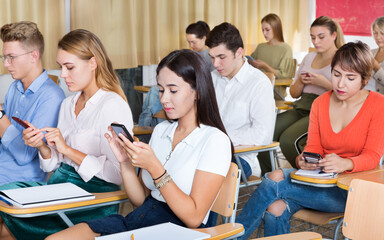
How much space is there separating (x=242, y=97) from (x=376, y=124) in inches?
36.3

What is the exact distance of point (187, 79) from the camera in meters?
1.95

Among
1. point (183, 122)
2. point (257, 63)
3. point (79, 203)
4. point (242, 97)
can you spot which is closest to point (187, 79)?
point (183, 122)

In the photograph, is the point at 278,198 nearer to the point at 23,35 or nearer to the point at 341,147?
the point at 341,147

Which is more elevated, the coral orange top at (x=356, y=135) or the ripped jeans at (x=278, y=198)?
the coral orange top at (x=356, y=135)

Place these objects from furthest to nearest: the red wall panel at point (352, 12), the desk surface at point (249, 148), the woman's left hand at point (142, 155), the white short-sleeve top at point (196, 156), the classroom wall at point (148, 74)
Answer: the red wall panel at point (352, 12) < the classroom wall at point (148, 74) < the desk surface at point (249, 148) < the white short-sleeve top at point (196, 156) < the woman's left hand at point (142, 155)

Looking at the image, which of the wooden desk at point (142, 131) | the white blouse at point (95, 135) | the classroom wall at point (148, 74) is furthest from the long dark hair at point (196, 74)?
the classroom wall at point (148, 74)

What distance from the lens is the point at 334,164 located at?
7.97 ft

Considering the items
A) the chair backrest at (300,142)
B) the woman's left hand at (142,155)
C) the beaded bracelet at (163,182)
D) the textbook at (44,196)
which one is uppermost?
the woman's left hand at (142,155)

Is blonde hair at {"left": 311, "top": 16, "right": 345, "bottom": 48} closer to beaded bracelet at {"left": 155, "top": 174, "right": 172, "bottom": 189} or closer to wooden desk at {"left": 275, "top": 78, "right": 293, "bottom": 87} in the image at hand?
wooden desk at {"left": 275, "top": 78, "right": 293, "bottom": 87}

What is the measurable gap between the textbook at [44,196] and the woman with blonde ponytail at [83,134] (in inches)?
7.1

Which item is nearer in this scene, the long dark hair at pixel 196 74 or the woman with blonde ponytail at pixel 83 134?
the long dark hair at pixel 196 74

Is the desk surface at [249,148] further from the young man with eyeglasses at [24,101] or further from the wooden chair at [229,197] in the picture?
the young man with eyeglasses at [24,101]

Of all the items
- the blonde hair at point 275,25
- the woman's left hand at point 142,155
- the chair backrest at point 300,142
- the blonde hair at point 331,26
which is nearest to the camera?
the woman's left hand at point 142,155

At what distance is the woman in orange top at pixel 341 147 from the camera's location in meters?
2.53
